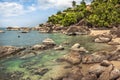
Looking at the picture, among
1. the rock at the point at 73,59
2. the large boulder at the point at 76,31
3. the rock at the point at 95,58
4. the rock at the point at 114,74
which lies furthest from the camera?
the large boulder at the point at 76,31

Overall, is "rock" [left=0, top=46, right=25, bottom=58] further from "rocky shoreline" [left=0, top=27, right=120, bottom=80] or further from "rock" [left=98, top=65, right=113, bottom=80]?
"rock" [left=98, top=65, right=113, bottom=80]

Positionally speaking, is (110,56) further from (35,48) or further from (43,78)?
(35,48)

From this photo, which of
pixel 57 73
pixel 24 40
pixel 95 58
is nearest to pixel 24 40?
pixel 24 40

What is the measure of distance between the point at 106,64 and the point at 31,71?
10.2 meters

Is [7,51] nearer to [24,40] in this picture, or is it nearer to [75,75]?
[75,75]

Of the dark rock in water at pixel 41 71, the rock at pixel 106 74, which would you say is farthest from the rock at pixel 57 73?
the rock at pixel 106 74

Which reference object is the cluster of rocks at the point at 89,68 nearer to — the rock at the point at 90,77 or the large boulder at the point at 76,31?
the rock at the point at 90,77

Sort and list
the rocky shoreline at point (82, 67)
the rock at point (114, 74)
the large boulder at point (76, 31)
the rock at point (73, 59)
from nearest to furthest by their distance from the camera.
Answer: the rock at point (114, 74) < the rocky shoreline at point (82, 67) < the rock at point (73, 59) < the large boulder at point (76, 31)

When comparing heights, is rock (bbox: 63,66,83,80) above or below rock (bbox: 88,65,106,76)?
below

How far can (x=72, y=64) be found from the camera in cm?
3275

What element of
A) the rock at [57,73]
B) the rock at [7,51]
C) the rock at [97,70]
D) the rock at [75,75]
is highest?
the rock at [7,51]

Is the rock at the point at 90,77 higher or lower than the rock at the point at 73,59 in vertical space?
lower

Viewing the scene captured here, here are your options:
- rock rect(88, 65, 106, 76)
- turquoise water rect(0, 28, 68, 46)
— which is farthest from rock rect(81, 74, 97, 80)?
turquoise water rect(0, 28, 68, 46)

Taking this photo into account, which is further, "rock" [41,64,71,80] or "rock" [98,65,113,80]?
"rock" [41,64,71,80]
